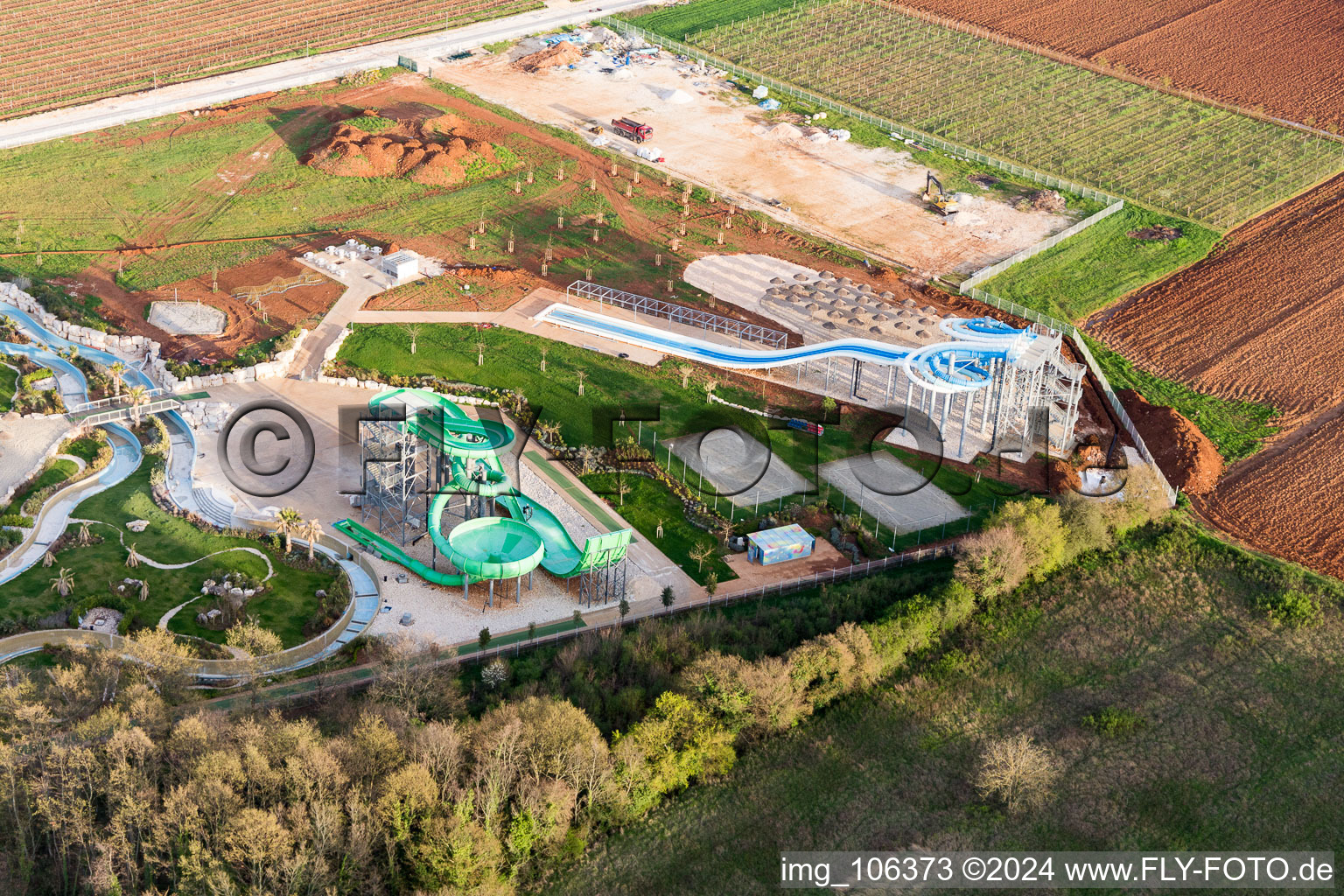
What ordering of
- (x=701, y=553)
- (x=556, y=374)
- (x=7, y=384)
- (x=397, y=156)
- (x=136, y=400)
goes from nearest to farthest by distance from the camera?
1. (x=701, y=553)
2. (x=136, y=400)
3. (x=7, y=384)
4. (x=556, y=374)
5. (x=397, y=156)

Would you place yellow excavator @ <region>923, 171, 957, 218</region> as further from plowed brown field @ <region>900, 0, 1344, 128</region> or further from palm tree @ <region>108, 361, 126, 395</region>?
palm tree @ <region>108, 361, 126, 395</region>

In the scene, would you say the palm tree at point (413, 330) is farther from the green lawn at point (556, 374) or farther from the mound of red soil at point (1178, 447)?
the mound of red soil at point (1178, 447)

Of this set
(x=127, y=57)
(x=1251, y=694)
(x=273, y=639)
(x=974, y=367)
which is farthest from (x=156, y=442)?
(x=127, y=57)

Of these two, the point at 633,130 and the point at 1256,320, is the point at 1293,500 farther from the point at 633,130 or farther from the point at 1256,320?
the point at 633,130

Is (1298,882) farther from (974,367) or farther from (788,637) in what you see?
(974,367)

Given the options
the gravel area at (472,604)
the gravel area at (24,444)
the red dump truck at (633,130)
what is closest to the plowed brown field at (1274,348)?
the gravel area at (472,604)

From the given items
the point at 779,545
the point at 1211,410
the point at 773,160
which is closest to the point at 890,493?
the point at 779,545
